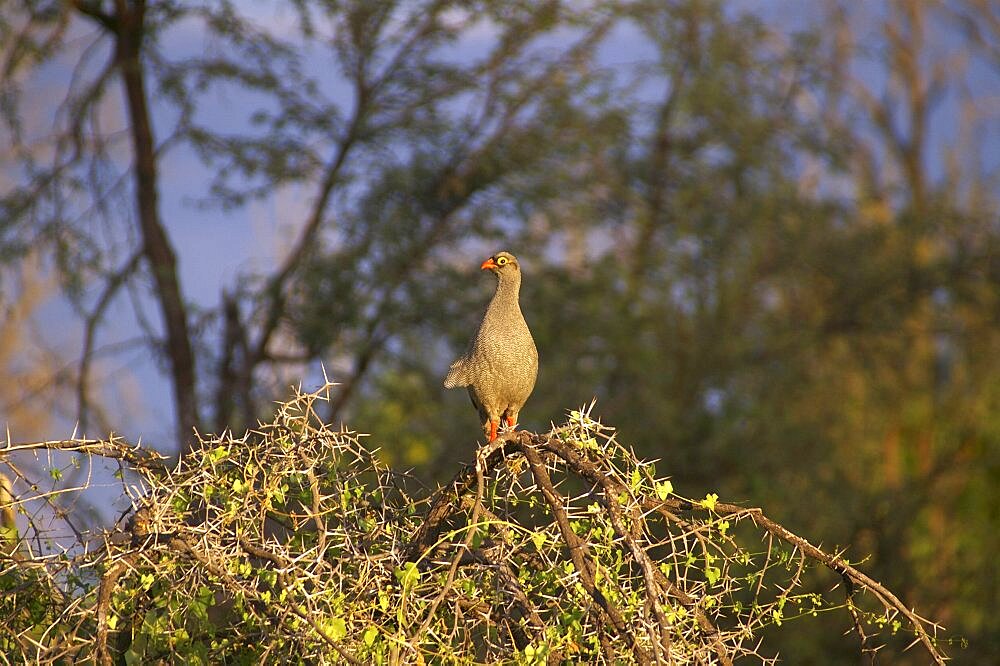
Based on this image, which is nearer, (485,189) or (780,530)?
(780,530)

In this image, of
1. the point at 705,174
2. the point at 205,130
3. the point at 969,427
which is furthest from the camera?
the point at 969,427

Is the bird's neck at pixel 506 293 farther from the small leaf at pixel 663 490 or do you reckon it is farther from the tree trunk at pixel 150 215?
the tree trunk at pixel 150 215

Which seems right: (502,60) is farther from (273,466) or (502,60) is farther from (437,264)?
(273,466)

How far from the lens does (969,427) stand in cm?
1756

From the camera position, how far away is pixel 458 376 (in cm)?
585

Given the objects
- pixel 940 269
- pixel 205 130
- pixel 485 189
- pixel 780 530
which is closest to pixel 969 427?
pixel 940 269

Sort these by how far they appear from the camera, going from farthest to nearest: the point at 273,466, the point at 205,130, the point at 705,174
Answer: the point at 705,174 → the point at 205,130 → the point at 273,466

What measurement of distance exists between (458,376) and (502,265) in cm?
69

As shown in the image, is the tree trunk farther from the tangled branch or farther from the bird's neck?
the tangled branch

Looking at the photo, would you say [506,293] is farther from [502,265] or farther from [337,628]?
[337,628]

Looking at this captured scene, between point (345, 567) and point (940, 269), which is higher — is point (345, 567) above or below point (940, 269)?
above

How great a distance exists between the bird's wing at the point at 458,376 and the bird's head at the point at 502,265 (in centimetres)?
54

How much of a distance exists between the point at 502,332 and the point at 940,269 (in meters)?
12.3

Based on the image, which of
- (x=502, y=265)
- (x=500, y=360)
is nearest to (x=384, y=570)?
(x=500, y=360)
